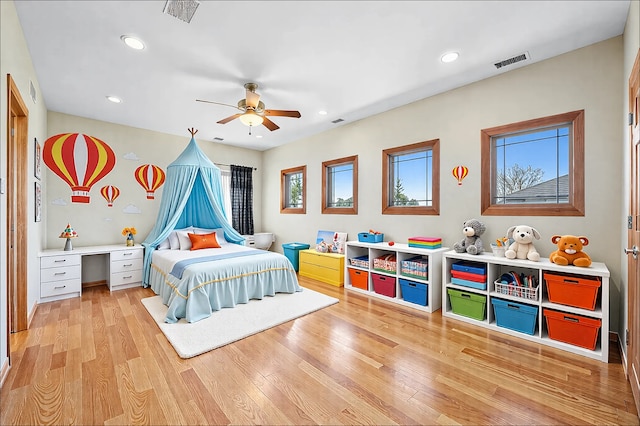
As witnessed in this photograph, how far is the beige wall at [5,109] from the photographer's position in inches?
78.3

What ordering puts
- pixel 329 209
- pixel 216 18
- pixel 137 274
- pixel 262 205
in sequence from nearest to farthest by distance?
pixel 216 18 → pixel 137 274 → pixel 329 209 → pixel 262 205

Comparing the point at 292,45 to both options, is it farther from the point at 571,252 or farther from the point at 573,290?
the point at 573,290

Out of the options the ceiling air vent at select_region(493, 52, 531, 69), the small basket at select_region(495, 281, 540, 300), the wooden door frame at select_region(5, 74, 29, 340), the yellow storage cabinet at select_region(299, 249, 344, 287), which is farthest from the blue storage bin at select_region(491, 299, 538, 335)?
the wooden door frame at select_region(5, 74, 29, 340)

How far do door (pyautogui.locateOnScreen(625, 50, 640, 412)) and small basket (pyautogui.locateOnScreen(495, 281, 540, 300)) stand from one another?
0.63 metres

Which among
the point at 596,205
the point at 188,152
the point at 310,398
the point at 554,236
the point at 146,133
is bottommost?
the point at 310,398

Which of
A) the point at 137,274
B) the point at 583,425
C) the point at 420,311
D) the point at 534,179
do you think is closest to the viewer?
the point at 583,425

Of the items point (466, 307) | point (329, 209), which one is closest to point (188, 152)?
point (329, 209)

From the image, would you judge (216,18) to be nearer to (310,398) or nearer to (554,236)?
(310,398)

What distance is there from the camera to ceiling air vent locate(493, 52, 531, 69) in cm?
278

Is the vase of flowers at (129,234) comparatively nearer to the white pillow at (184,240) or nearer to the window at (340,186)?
the white pillow at (184,240)

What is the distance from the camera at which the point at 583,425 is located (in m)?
1.62

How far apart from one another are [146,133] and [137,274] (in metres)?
2.46

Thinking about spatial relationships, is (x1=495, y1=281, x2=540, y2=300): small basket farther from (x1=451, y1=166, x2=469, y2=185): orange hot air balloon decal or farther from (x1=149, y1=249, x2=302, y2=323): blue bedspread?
(x1=149, y1=249, x2=302, y2=323): blue bedspread

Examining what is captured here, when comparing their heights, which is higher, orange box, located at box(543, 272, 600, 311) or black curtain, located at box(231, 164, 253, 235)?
black curtain, located at box(231, 164, 253, 235)
